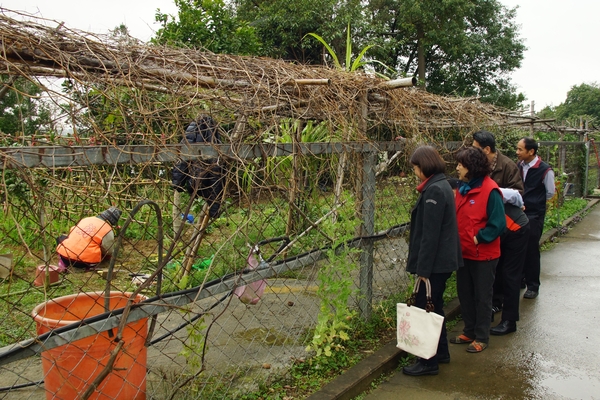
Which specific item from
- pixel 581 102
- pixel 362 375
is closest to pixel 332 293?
pixel 362 375

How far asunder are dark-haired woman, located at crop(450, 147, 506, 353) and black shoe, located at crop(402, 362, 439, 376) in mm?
608

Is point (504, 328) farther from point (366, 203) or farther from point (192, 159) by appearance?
point (192, 159)

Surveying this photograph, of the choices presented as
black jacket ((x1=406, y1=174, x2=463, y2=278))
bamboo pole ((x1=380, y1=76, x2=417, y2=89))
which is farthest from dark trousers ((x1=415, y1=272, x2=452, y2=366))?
bamboo pole ((x1=380, y1=76, x2=417, y2=89))

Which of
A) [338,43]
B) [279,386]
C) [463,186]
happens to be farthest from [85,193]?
[338,43]

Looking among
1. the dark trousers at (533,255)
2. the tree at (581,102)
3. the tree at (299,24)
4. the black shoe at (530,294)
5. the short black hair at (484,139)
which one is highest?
the tree at (299,24)

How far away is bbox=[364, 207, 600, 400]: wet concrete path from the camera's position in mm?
3746

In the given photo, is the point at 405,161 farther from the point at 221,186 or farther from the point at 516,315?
the point at 221,186

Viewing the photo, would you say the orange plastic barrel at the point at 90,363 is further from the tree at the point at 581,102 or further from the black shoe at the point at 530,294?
the tree at the point at 581,102

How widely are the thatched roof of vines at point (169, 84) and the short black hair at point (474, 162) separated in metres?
0.82

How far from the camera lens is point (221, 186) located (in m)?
2.93

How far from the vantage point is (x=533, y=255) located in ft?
19.2

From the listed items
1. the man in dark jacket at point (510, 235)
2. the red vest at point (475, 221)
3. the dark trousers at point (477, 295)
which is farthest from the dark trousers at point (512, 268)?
the red vest at point (475, 221)

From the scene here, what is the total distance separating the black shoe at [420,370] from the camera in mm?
3957

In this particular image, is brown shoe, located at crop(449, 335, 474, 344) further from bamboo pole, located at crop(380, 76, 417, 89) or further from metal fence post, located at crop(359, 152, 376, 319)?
bamboo pole, located at crop(380, 76, 417, 89)
